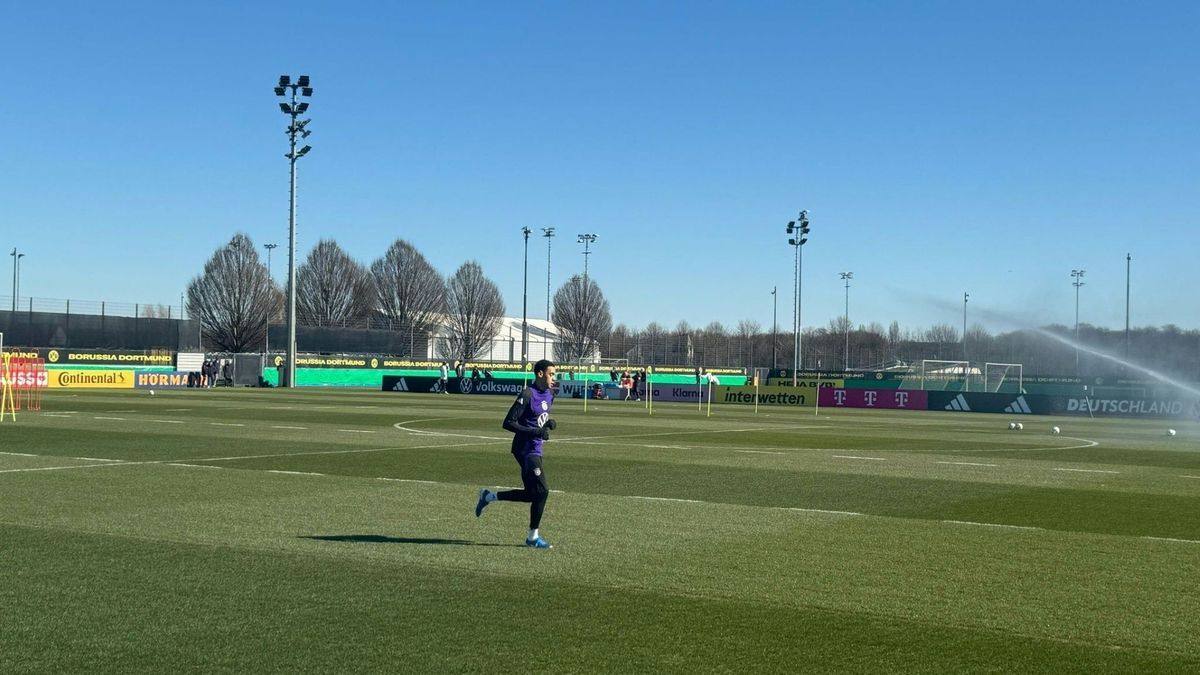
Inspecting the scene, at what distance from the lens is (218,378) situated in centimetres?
7475

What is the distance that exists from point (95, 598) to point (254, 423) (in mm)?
24984

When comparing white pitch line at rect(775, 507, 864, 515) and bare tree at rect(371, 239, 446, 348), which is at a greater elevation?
bare tree at rect(371, 239, 446, 348)

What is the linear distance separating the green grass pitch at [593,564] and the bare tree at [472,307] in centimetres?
11186

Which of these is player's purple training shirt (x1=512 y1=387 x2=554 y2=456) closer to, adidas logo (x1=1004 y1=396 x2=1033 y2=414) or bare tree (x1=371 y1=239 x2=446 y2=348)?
adidas logo (x1=1004 y1=396 x2=1033 y2=414)

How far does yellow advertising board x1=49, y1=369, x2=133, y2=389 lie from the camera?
65500mm

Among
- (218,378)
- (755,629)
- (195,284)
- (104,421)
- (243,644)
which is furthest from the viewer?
(195,284)

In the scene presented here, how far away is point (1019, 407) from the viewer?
57.0 m

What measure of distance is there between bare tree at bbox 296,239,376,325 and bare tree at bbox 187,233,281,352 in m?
8.74

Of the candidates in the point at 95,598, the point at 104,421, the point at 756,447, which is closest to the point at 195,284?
the point at 104,421

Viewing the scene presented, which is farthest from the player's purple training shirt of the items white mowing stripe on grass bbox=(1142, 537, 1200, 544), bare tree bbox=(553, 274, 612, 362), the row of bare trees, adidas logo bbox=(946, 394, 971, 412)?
bare tree bbox=(553, 274, 612, 362)

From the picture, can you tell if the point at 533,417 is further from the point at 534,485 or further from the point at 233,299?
the point at 233,299

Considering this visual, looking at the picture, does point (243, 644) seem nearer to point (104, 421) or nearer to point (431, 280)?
point (104, 421)

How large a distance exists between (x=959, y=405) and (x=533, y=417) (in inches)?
2006

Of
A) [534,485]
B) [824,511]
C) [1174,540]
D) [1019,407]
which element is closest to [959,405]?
[1019,407]
